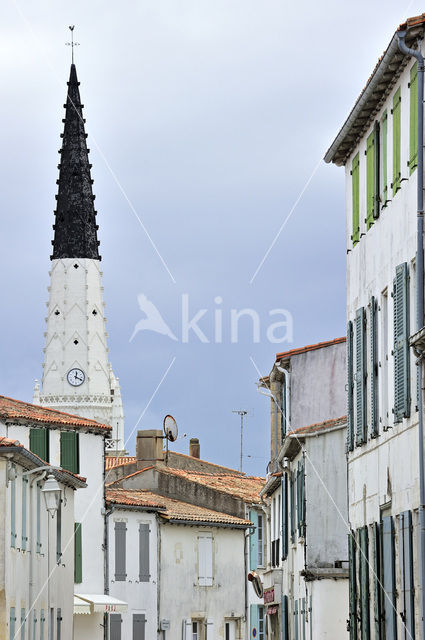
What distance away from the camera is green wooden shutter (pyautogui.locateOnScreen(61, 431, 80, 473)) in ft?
190

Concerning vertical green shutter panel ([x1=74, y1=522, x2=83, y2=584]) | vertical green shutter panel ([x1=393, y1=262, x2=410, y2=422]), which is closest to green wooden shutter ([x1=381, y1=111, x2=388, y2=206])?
vertical green shutter panel ([x1=393, y1=262, x2=410, y2=422])

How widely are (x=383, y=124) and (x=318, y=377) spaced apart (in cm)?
1488

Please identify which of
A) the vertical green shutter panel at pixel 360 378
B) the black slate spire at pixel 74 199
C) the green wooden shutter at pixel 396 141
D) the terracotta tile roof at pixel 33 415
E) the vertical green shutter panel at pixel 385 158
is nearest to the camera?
the green wooden shutter at pixel 396 141

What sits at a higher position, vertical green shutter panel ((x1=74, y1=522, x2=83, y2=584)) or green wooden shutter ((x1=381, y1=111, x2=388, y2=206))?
green wooden shutter ((x1=381, y1=111, x2=388, y2=206))

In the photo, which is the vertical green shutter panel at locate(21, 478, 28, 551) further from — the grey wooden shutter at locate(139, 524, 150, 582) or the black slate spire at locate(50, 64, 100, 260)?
the black slate spire at locate(50, 64, 100, 260)

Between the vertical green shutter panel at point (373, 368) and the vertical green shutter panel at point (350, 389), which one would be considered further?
the vertical green shutter panel at point (350, 389)

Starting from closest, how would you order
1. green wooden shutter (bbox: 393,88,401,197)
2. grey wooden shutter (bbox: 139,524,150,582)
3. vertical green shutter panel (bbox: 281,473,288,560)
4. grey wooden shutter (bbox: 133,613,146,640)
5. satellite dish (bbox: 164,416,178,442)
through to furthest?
green wooden shutter (bbox: 393,88,401,197)
vertical green shutter panel (bbox: 281,473,288,560)
grey wooden shutter (bbox: 133,613,146,640)
grey wooden shutter (bbox: 139,524,150,582)
satellite dish (bbox: 164,416,178,442)

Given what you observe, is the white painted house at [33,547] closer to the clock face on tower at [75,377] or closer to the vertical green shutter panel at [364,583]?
the vertical green shutter panel at [364,583]

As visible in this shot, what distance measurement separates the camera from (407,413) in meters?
25.4

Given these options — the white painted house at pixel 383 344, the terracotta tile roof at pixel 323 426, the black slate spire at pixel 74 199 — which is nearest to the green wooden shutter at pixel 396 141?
the white painted house at pixel 383 344

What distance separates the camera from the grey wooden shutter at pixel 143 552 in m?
64.4

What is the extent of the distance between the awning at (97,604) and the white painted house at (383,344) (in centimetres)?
2562

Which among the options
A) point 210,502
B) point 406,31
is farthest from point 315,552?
point 210,502

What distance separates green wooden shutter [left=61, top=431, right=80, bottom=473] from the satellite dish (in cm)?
2001
